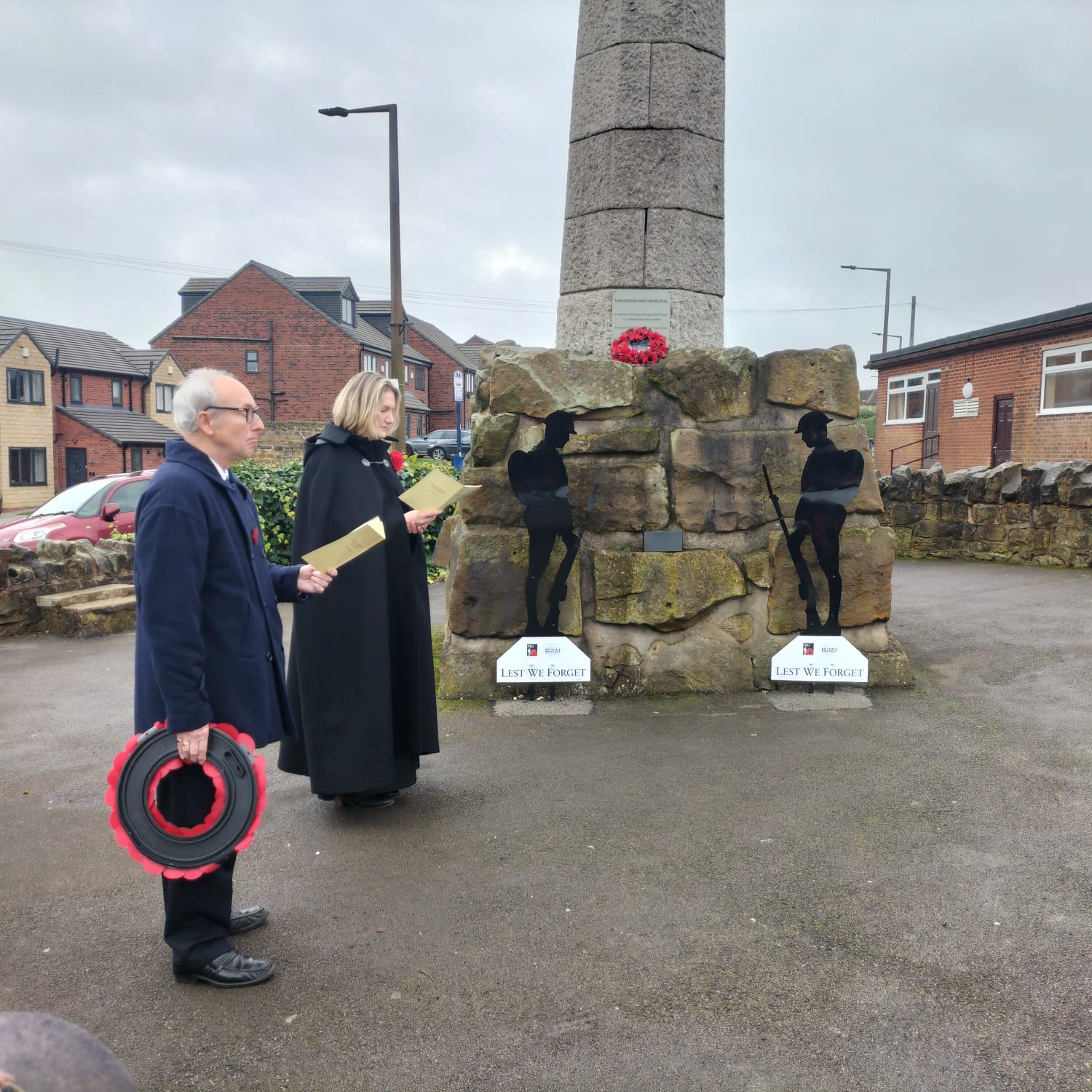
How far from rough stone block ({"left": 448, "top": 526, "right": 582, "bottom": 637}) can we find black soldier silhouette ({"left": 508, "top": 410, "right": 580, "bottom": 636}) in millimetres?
36

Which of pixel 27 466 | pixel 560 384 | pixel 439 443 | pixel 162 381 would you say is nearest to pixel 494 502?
pixel 560 384

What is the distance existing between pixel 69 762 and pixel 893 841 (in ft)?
13.6

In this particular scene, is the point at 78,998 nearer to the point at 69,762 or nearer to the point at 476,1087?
the point at 476,1087

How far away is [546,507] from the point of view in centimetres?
603

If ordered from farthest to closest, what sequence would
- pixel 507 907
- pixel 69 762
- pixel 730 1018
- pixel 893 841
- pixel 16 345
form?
pixel 16 345 → pixel 69 762 → pixel 893 841 → pixel 507 907 → pixel 730 1018

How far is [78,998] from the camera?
2.93 metres

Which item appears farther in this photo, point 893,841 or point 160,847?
point 893,841

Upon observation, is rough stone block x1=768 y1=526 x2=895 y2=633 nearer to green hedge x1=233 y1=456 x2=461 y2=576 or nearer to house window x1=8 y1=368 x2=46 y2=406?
green hedge x1=233 y1=456 x2=461 y2=576

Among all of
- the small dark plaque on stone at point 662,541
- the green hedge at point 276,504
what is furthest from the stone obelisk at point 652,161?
the green hedge at point 276,504

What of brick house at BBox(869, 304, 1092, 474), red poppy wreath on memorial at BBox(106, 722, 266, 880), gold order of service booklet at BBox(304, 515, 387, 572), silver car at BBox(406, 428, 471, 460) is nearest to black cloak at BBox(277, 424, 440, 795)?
gold order of service booklet at BBox(304, 515, 387, 572)

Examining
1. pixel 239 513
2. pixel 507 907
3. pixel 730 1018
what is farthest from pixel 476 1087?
pixel 239 513

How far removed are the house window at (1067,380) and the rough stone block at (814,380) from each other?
18245mm

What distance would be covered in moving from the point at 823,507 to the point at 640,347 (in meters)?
1.51

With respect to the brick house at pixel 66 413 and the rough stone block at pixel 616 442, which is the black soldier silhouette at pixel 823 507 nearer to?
the rough stone block at pixel 616 442
